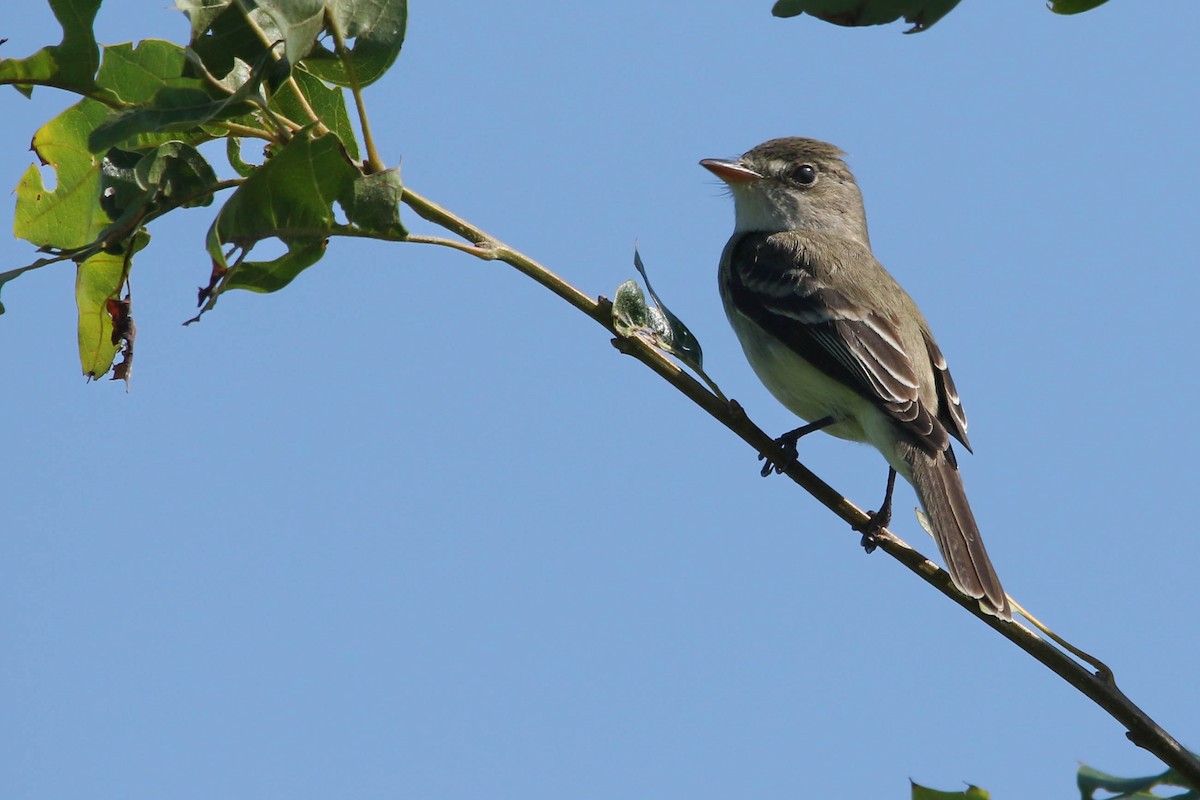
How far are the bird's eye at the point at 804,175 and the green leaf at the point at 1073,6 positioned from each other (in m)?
5.60

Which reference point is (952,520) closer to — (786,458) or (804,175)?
(786,458)

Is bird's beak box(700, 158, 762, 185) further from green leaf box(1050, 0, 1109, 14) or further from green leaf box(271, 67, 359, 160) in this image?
green leaf box(1050, 0, 1109, 14)

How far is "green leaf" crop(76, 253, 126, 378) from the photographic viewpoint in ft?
9.46

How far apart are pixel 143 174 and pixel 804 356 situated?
3666 mm

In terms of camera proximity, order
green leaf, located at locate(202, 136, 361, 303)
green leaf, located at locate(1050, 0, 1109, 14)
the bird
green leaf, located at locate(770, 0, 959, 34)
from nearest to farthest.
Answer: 1. green leaf, located at locate(770, 0, 959, 34)
2. green leaf, located at locate(1050, 0, 1109, 14)
3. green leaf, located at locate(202, 136, 361, 303)
4. the bird

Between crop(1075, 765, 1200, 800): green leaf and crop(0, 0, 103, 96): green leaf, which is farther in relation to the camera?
crop(0, 0, 103, 96): green leaf

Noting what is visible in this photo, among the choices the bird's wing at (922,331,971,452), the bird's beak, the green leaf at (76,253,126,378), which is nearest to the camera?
the green leaf at (76,253,126,378)

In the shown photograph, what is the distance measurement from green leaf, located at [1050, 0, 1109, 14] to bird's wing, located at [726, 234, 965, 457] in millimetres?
3680

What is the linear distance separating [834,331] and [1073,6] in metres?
3.99

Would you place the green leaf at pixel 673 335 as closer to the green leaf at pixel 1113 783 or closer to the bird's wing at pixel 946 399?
the green leaf at pixel 1113 783

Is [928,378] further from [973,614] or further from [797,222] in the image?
[973,614]

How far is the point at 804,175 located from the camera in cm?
724

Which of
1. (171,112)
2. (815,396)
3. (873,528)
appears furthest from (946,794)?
(815,396)

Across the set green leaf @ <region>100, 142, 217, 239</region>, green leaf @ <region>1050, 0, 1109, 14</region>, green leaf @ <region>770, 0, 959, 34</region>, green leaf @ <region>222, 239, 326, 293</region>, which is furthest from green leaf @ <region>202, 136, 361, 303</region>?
green leaf @ <region>1050, 0, 1109, 14</region>
